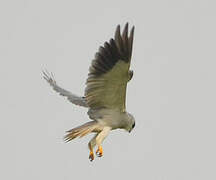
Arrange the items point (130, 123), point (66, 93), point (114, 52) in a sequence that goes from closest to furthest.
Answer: point (114, 52) → point (130, 123) → point (66, 93)

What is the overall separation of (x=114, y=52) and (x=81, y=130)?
185 cm

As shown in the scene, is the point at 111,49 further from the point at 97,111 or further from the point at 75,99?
the point at 75,99

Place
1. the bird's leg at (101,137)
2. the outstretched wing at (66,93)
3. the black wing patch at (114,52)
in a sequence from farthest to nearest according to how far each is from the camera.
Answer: the outstretched wing at (66,93) → the bird's leg at (101,137) → the black wing patch at (114,52)

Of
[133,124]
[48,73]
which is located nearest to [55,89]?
→ [48,73]

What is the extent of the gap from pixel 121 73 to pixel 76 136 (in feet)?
5.42

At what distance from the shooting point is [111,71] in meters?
12.4

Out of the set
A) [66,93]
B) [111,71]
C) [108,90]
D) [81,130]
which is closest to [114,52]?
[111,71]

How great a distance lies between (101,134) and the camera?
13.2 metres

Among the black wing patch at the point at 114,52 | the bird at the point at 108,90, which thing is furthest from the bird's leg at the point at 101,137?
the black wing patch at the point at 114,52

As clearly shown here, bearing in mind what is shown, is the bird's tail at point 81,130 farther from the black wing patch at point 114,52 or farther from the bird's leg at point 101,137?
the black wing patch at point 114,52

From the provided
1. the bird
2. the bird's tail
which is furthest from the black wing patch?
the bird's tail

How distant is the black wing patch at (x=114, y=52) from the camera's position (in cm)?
1213

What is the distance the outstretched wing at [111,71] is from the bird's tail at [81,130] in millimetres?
534

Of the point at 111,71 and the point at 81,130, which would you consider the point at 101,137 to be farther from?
the point at 111,71
